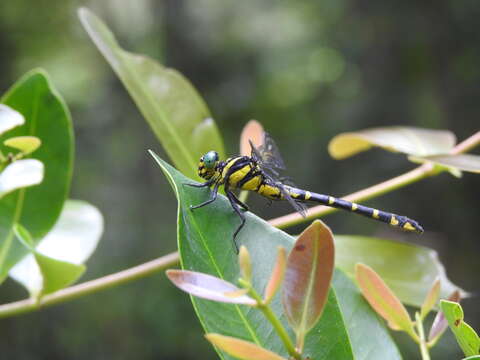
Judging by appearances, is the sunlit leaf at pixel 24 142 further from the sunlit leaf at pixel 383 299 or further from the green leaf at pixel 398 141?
the green leaf at pixel 398 141

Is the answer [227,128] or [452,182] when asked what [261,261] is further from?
[227,128]

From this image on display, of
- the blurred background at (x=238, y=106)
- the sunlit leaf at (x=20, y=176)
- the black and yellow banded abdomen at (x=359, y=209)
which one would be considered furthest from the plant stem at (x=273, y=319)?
the blurred background at (x=238, y=106)

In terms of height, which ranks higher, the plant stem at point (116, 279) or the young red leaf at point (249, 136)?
the young red leaf at point (249, 136)

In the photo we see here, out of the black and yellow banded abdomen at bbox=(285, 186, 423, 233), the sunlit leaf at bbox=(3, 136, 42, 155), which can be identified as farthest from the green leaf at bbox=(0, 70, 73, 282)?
the black and yellow banded abdomen at bbox=(285, 186, 423, 233)

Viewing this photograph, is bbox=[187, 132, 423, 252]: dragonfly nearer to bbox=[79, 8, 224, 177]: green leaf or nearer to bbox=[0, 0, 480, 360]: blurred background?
bbox=[79, 8, 224, 177]: green leaf

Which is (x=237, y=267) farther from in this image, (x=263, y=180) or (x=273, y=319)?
(x=263, y=180)

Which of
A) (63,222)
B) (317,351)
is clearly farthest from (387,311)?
(63,222)
